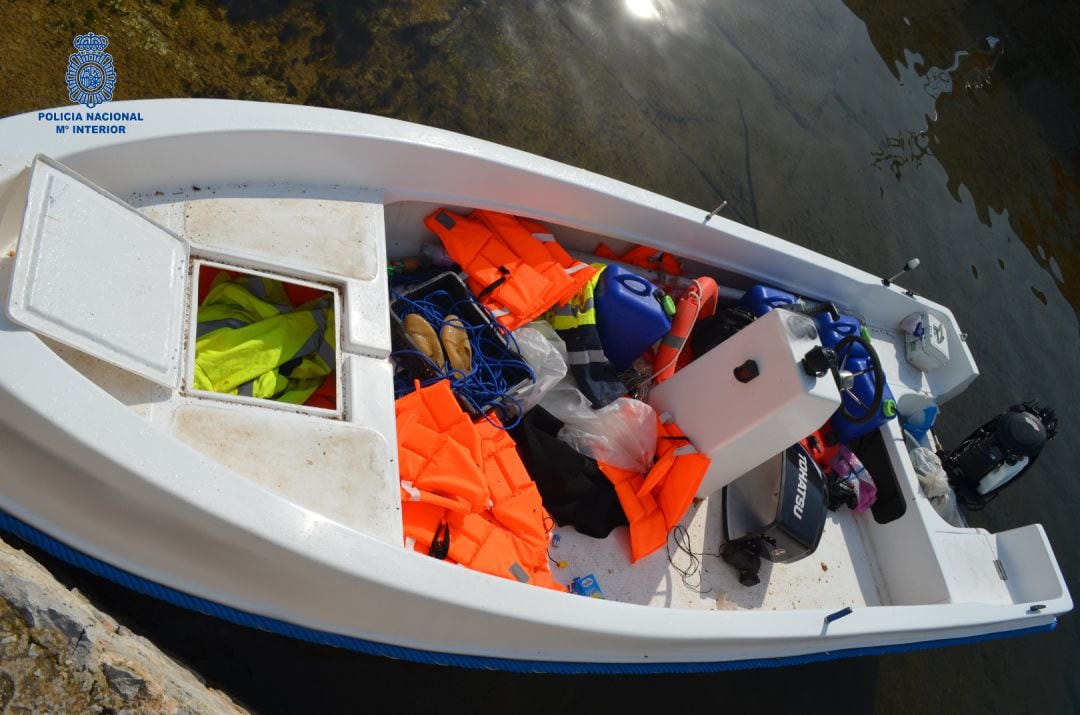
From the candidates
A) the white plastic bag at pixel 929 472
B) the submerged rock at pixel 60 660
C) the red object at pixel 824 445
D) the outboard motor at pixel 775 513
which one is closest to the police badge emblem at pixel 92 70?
the submerged rock at pixel 60 660

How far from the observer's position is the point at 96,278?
1991 millimetres

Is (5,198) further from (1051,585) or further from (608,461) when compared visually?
(1051,585)

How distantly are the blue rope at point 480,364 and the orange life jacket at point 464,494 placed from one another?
13cm

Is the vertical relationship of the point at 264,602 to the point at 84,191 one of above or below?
below

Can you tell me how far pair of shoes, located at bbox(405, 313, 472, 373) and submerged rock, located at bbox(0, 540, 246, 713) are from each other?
1.28m

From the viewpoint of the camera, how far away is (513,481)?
2.68m

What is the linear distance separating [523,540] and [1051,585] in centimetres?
248

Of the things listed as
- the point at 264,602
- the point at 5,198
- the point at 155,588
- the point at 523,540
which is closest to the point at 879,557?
the point at 523,540

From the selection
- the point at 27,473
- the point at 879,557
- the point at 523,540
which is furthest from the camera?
the point at 879,557

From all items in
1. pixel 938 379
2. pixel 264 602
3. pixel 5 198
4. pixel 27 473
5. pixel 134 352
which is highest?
pixel 5 198

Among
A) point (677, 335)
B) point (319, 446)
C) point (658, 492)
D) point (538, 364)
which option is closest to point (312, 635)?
point (319, 446)

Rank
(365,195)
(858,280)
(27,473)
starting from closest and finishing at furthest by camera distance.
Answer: (27,473), (365,195), (858,280)

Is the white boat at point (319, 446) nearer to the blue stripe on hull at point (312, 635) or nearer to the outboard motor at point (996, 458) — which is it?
the blue stripe on hull at point (312, 635)

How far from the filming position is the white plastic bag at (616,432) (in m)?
2.96
